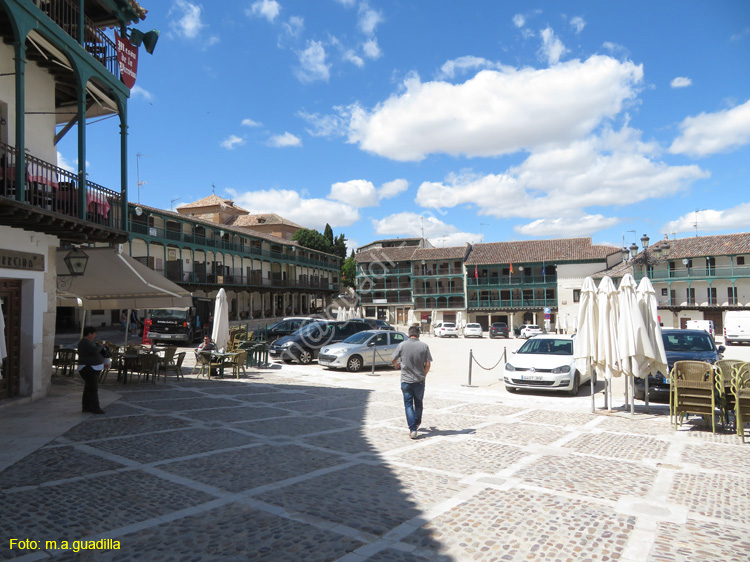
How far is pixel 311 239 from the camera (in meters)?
75.2

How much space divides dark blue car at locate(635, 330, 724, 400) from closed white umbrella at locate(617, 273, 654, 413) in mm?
1836

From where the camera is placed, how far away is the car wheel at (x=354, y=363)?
17406 millimetres

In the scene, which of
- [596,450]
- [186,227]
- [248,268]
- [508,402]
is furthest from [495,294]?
[596,450]

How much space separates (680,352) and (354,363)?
962cm

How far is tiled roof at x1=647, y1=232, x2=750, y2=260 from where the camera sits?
160 ft

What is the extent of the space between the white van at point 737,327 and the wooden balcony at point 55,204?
37780mm

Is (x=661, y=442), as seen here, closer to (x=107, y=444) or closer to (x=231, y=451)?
(x=231, y=451)

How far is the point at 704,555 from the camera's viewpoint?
12.9ft

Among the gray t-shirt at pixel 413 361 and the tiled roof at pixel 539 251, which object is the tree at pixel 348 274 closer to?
the tiled roof at pixel 539 251

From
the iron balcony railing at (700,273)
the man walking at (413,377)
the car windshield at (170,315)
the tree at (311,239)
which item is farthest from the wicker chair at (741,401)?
the tree at (311,239)

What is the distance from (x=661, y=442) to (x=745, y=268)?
50055mm

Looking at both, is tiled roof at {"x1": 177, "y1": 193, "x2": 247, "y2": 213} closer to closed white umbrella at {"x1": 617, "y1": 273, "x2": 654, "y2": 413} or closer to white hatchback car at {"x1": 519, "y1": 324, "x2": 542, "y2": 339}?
white hatchback car at {"x1": 519, "y1": 324, "x2": 542, "y2": 339}

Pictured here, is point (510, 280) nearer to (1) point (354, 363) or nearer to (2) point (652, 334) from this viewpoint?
(1) point (354, 363)

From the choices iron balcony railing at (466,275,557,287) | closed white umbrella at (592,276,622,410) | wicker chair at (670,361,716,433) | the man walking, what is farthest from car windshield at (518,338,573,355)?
iron balcony railing at (466,275,557,287)
